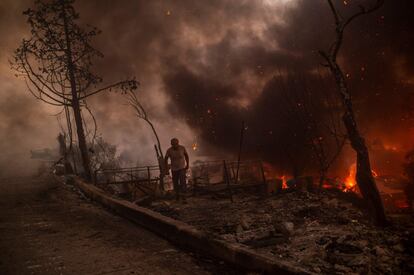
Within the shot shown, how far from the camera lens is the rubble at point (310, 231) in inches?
159

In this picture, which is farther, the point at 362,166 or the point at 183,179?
the point at 183,179

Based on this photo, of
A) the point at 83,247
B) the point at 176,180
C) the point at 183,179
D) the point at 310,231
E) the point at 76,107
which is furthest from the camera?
the point at 76,107

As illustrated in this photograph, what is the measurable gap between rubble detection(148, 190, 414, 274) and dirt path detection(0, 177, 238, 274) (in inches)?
28.8

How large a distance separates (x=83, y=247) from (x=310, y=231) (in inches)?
130

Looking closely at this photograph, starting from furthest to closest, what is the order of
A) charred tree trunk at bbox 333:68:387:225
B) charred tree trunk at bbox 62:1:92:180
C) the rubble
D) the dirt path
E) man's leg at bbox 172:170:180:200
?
1. charred tree trunk at bbox 62:1:92:180
2. man's leg at bbox 172:170:180:200
3. charred tree trunk at bbox 333:68:387:225
4. the rubble
5. the dirt path

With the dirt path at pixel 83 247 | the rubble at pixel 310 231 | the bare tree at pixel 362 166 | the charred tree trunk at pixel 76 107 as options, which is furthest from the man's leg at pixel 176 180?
the bare tree at pixel 362 166

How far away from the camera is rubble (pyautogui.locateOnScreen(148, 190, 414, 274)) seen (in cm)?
404

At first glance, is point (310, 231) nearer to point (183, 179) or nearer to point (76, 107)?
point (183, 179)

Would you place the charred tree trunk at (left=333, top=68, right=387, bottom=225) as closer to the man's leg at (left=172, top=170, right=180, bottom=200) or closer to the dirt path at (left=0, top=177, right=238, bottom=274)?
the dirt path at (left=0, top=177, right=238, bottom=274)

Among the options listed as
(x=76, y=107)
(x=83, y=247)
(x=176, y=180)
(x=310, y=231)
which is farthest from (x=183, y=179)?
(x=76, y=107)

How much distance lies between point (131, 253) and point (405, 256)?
3341 millimetres

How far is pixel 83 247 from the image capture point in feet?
15.7

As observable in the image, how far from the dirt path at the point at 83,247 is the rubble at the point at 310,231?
73cm

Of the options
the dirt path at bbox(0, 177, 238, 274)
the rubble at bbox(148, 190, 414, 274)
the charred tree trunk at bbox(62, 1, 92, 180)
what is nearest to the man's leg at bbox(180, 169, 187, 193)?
the rubble at bbox(148, 190, 414, 274)
